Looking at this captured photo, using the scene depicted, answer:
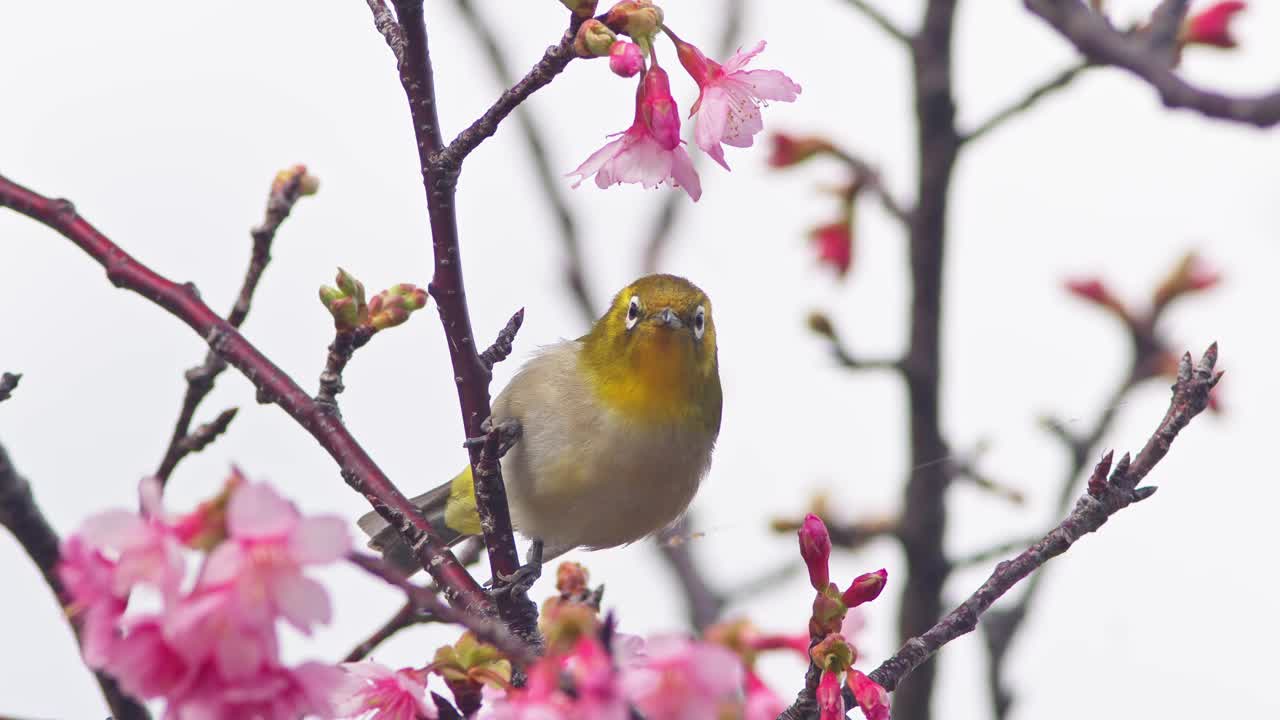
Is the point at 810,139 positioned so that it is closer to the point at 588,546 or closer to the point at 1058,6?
the point at 588,546

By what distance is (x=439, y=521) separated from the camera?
4812 mm

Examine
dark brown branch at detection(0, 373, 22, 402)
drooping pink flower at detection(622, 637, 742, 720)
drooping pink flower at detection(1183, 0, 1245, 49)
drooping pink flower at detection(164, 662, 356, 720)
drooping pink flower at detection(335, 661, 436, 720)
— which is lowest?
drooping pink flower at detection(622, 637, 742, 720)

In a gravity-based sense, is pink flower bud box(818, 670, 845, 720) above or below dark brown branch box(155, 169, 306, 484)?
below

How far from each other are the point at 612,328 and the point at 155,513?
3173 millimetres

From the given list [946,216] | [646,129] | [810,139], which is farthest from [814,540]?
[810,139]

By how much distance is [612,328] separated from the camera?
4.53m

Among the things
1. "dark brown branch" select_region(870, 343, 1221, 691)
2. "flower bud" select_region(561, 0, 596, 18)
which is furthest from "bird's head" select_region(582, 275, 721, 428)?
"flower bud" select_region(561, 0, 596, 18)

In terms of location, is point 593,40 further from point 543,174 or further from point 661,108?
point 543,174

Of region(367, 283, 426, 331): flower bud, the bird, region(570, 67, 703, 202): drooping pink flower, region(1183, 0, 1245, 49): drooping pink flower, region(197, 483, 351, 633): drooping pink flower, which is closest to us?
region(197, 483, 351, 633): drooping pink flower

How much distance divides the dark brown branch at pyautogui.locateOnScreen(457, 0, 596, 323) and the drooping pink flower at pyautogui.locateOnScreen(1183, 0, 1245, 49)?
108 inches

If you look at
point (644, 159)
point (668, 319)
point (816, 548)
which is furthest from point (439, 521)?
point (816, 548)

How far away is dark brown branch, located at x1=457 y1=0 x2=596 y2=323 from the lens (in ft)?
20.8

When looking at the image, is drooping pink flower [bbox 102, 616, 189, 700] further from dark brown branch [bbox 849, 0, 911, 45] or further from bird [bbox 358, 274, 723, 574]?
dark brown branch [bbox 849, 0, 911, 45]

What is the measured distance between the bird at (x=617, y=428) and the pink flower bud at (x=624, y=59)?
2.02 m
